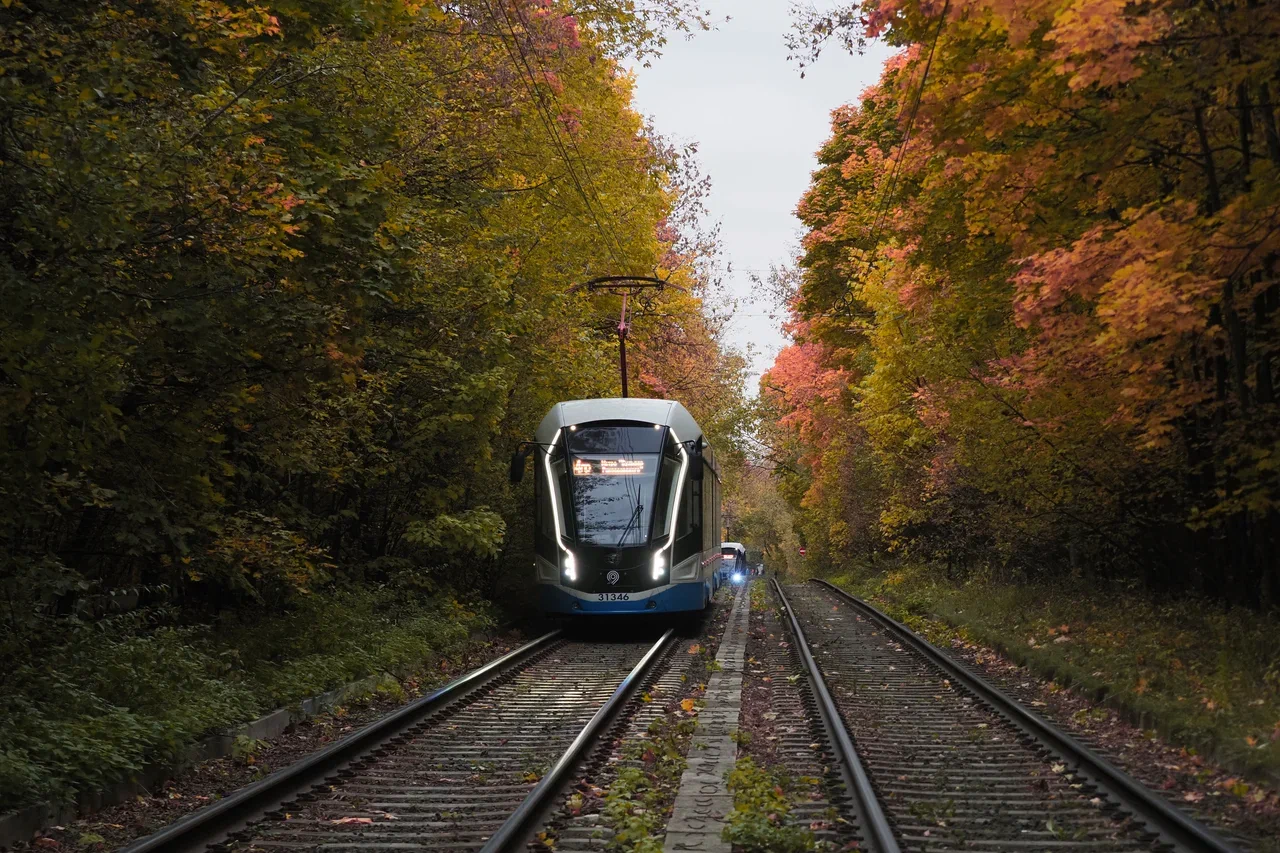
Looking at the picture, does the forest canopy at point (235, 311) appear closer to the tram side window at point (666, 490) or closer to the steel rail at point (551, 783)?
the tram side window at point (666, 490)

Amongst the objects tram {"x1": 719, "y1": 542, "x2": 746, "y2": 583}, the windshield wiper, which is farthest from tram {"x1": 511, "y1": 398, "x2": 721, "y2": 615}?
tram {"x1": 719, "y1": 542, "x2": 746, "y2": 583}

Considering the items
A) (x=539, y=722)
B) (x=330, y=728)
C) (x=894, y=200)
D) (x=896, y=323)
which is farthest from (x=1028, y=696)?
(x=896, y=323)

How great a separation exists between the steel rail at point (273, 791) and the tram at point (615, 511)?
256 inches

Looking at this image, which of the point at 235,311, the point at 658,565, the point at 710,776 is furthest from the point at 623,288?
the point at 710,776

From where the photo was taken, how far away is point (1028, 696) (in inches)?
476

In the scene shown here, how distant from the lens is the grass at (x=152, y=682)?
7191mm

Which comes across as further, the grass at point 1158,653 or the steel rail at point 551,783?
the grass at point 1158,653

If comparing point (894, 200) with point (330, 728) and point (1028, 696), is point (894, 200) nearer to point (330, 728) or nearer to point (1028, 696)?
point (1028, 696)

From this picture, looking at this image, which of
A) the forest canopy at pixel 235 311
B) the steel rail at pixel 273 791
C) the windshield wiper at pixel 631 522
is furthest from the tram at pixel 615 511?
the steel rail at pixel 273 791

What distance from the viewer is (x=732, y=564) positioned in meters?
50.1

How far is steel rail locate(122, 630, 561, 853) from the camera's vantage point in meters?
6.11

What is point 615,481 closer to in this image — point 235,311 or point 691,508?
point 691,508

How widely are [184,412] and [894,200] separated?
37.2 feet

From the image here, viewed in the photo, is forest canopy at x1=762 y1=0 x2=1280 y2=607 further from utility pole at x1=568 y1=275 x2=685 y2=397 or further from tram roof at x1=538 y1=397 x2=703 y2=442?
utility pole at x1=568 y1=275 x2=685 y2=397
